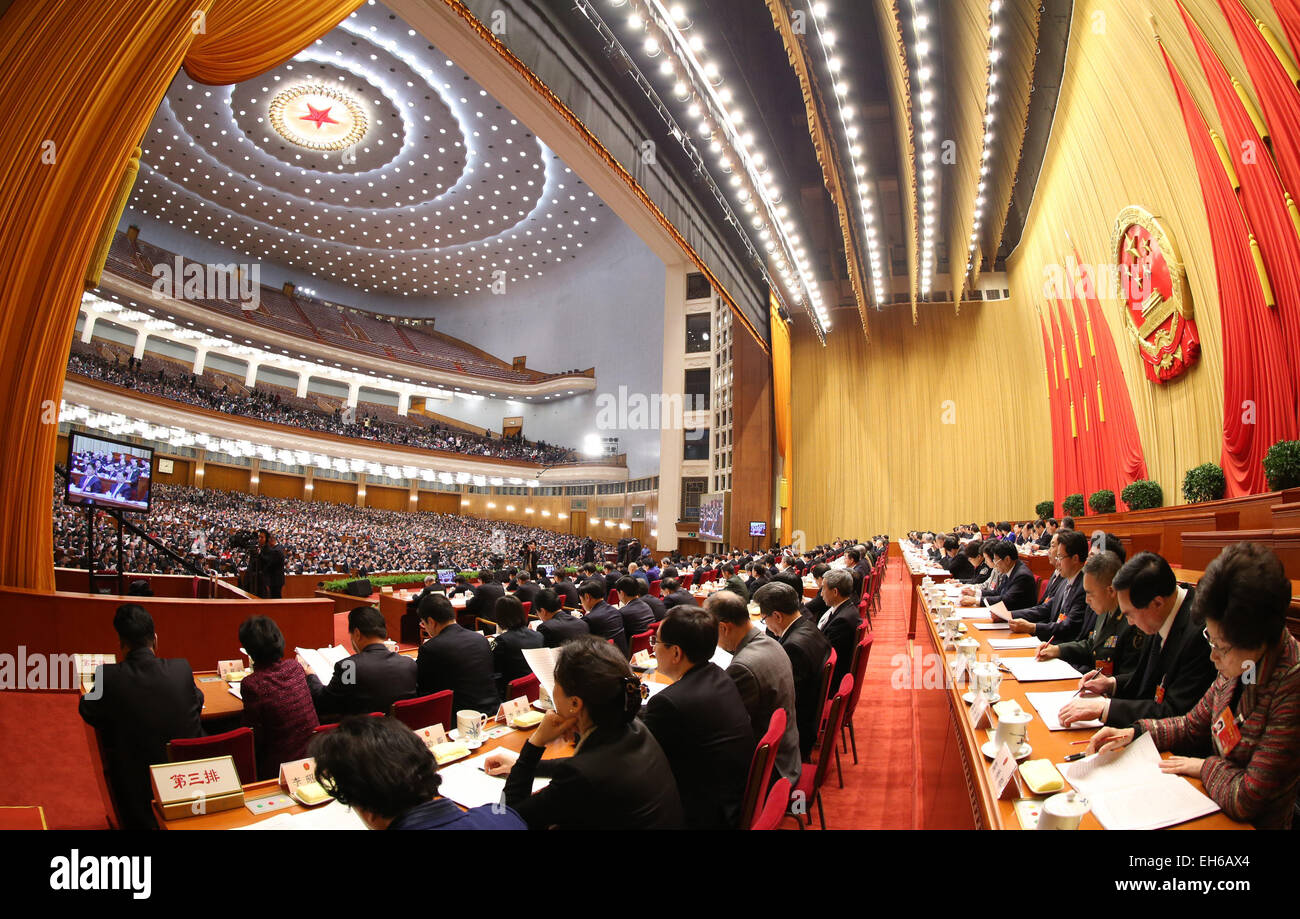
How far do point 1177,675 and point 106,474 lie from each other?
7.93m

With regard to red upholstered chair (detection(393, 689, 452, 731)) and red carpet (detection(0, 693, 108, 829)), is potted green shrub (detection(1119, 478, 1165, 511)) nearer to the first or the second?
red upholstered chair (detection(393, 689, 452, 731))

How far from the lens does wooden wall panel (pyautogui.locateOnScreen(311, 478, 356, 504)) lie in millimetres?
25781

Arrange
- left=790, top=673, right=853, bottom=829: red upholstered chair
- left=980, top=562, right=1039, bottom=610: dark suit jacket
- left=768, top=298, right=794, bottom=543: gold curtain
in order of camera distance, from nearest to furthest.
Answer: left=790, top=673, right=853, bottom=829: red upholstered chair < left=980, top=562, right=1039, bottom=610: dark suit jacket < left=768, top=298, right=794, bottom=543: gold curtain

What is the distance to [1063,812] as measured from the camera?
135cm

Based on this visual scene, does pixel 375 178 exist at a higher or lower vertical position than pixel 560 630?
higher

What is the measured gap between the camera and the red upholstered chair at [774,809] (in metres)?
1.79

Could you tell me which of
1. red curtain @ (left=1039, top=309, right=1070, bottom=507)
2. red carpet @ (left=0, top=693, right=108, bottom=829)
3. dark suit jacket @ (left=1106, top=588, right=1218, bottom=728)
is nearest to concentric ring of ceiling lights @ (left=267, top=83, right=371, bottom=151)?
red curtain @ (left=1039, top=309, right=1070, bottom=507)

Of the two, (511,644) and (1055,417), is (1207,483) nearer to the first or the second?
(511,644)

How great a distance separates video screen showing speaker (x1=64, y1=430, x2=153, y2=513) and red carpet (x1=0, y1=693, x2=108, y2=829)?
2.55 meters

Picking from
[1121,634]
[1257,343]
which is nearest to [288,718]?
[1121,634]

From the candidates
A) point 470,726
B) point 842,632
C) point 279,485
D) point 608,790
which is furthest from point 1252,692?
point 279,485

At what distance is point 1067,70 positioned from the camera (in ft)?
32.7

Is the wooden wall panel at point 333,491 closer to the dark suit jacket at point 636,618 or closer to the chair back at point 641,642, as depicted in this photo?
the dark suit jacket at point 636,618
